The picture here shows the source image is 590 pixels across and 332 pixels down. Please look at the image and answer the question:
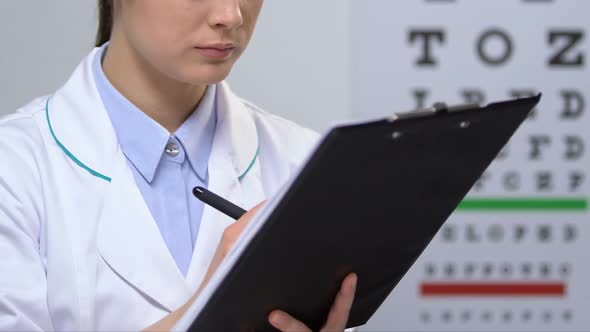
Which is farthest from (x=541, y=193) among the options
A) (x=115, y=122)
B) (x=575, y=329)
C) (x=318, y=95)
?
(x=115, y=122)

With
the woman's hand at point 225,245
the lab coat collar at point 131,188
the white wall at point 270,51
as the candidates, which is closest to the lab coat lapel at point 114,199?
the lab coat collar at point 131,188

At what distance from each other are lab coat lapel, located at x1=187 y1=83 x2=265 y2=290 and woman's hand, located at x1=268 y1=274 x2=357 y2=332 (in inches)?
7.2

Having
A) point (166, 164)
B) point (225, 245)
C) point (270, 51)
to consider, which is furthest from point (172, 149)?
point (270, 51)

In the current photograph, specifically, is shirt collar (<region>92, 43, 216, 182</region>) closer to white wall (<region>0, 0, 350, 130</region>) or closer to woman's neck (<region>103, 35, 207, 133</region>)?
woman's neck (<region>103, 35, 207, 133</region>)

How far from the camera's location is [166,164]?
3.20 feet

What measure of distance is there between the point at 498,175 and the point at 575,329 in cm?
30

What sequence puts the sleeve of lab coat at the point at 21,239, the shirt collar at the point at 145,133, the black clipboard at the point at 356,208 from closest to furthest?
the black clipboard at the point at 356,208, the sleeve of lab coat at the point at 21,239, the shirt collar at the point at 145,133

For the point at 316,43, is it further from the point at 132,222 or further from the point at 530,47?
the point at 132,222

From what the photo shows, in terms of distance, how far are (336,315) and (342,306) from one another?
13mm

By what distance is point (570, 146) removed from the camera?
58.0 inches

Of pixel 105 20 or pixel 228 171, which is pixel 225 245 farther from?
pixel 105 20

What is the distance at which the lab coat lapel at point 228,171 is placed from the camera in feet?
3.02

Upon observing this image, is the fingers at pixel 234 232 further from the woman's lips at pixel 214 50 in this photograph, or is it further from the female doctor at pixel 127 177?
the woman's lips at pixel 214 50

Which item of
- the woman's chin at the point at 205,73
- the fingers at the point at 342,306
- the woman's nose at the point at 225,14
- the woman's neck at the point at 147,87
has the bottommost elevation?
the fingers at the point at 342,306
